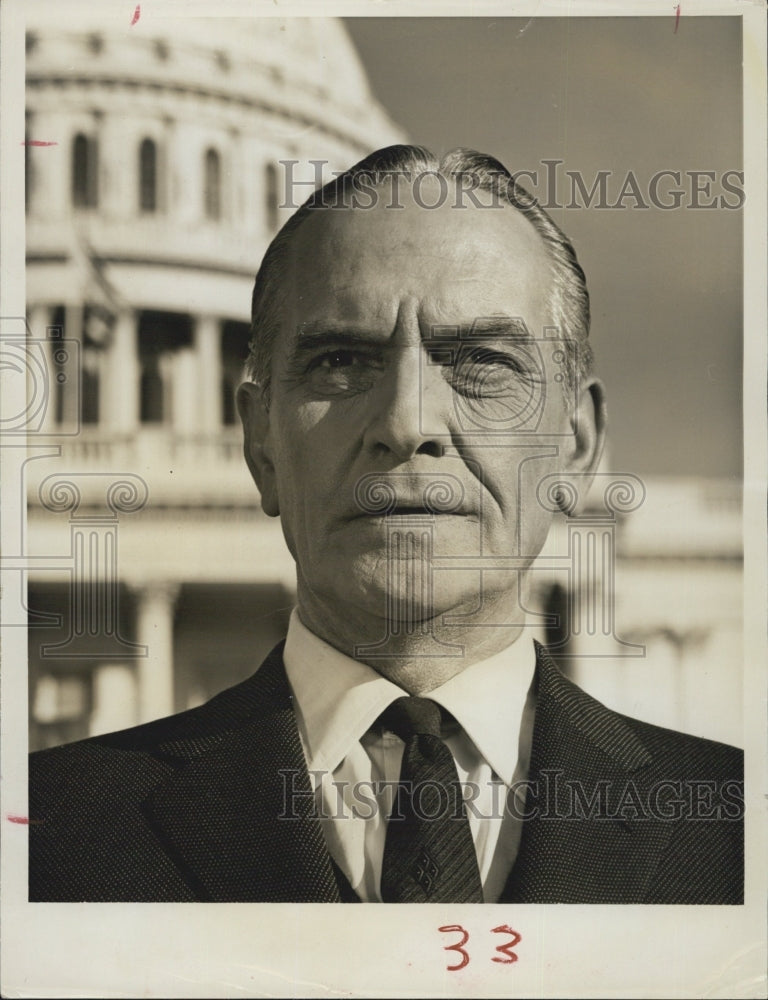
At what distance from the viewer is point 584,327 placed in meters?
2.24

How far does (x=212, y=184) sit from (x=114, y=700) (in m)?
1.04

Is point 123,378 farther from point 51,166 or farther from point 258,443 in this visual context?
point 51,166

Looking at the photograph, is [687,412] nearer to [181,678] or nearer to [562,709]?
[562,709]

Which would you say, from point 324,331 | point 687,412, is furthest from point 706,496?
point 324,331

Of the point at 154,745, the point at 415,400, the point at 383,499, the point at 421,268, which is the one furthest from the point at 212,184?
the point at 154,745

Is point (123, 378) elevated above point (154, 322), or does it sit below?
below

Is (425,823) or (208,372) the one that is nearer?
(425,823)

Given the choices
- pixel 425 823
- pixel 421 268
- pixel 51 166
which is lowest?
pixel 425 823

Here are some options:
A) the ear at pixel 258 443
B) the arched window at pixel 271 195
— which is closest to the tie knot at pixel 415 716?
the ear at pixel 258 443

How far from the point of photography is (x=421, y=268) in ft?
7.05

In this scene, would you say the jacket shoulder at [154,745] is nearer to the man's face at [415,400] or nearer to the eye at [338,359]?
the man's face at [415,400]

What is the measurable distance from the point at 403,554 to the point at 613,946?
85 cm

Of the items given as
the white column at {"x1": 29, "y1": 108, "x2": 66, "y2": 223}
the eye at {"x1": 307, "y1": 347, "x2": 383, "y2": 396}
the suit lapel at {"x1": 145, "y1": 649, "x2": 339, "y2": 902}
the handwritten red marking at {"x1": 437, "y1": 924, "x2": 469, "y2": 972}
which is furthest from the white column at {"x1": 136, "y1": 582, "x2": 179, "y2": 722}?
the white column at {"x1": 29, "y1": 108, "x2": 66, "y2": 223}

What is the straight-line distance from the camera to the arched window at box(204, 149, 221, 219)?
2.30m
